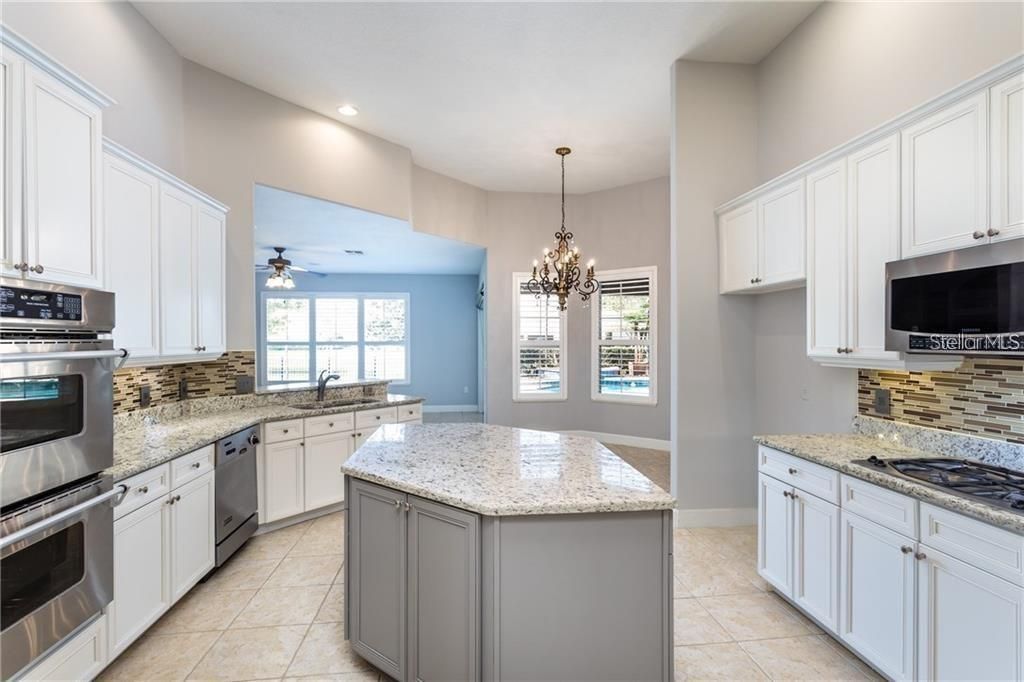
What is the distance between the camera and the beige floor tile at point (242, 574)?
9.09 feet

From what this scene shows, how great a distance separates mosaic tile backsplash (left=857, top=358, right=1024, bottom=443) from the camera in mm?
1952

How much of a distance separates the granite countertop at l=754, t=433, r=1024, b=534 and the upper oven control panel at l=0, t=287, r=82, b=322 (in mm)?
3227

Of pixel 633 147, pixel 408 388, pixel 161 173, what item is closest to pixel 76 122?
pixel 161 173

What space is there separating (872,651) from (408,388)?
8.29 meters

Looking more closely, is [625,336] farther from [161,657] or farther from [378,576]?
[161,657]

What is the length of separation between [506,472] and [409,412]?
2.74 metres

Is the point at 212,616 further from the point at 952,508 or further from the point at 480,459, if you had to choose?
the point at 952,508

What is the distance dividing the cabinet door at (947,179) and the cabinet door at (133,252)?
12.4ft

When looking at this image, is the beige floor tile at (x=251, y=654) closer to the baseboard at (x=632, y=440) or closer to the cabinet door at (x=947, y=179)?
the cabinet door at (x=947, y=179)

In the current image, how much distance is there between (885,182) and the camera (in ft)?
7.28

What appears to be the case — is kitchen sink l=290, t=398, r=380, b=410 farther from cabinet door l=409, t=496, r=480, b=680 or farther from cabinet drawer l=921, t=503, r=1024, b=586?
cabinet drawer l=921, t=503, r=1024, b=586

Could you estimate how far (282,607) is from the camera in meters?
2.55

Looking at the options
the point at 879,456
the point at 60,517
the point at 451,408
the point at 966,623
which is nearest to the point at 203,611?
the point at 60,517

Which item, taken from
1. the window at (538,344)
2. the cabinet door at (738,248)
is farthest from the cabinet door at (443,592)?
the window at (538,344)
